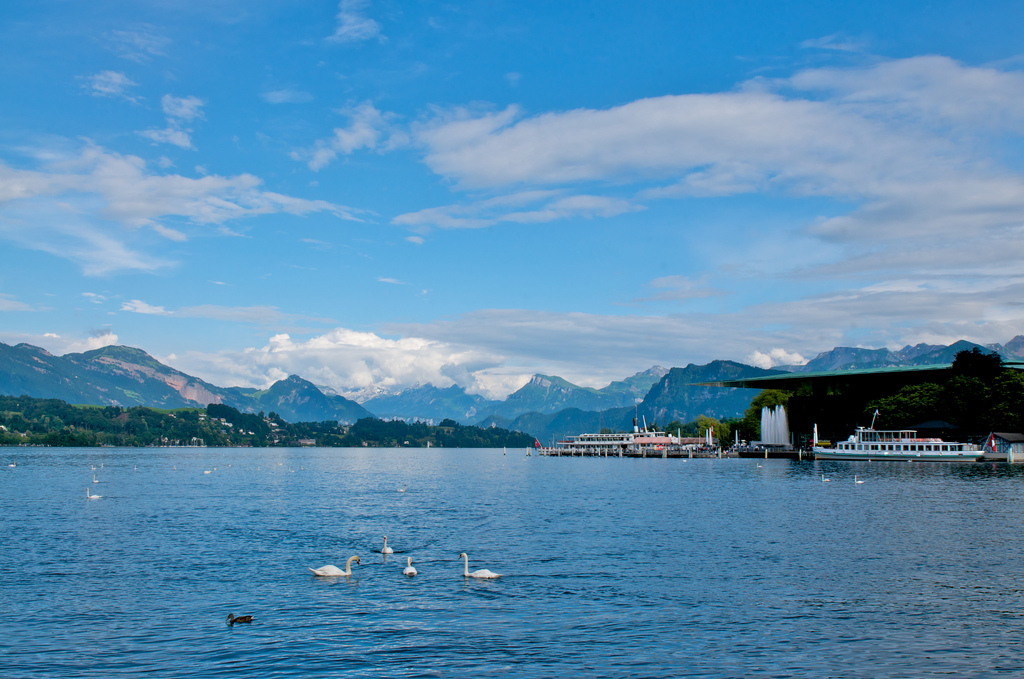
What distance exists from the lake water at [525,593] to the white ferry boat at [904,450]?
113545 millimetres

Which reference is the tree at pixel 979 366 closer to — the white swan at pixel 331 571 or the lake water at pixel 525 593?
the lake water at pixel 525 593

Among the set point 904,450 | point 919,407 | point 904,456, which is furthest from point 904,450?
point 919,407

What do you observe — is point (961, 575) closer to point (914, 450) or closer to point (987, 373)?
point (914, 450)

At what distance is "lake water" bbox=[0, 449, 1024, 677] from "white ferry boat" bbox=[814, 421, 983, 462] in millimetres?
113545

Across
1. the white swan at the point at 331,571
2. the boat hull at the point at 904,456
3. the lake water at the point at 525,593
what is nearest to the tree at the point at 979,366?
the boat hull at the point at 904,456

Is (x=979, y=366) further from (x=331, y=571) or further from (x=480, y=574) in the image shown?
(x=331, y=571)

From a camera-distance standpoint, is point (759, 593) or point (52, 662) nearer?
point (52, 662)

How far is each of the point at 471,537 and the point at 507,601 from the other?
21401mm

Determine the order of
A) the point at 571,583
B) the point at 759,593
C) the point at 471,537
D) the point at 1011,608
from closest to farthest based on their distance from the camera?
the point at 1011,608 → the point at 759,593 → the point at 571,583 → the point at 471,537

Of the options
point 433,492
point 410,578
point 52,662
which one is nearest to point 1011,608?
point 410,578

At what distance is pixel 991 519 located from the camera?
62969 mm

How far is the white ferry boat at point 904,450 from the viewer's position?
175375 mm

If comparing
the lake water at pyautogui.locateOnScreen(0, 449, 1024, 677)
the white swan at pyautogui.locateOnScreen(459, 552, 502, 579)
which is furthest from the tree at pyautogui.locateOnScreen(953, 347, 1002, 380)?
the white swan at pyautogui.locateOnScreen(459, 552, 502, 579)

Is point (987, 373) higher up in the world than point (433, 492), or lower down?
higher up
